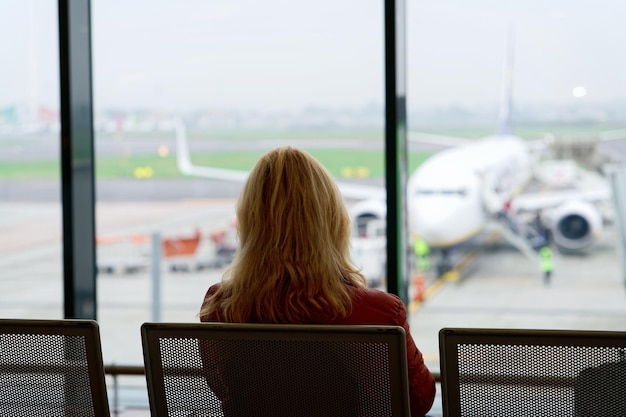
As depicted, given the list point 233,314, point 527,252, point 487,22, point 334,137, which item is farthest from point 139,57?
point 233,314

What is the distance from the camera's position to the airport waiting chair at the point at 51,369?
131 centimetres

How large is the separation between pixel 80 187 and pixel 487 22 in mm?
1991

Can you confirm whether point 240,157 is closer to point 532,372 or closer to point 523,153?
point 523,153

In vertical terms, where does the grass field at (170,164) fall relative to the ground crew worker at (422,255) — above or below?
above

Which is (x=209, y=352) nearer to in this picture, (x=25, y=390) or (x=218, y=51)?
(x=25, y=390)

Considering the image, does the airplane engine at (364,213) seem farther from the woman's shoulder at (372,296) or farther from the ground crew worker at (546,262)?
the woman's shoulder at (372,296)

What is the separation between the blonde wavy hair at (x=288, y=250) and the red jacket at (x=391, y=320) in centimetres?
2

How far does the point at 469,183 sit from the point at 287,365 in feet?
12.7

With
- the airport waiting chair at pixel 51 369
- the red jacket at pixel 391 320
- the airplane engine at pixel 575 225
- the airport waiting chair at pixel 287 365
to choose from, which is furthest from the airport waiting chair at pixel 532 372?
the airplane engine at pixel 575 225

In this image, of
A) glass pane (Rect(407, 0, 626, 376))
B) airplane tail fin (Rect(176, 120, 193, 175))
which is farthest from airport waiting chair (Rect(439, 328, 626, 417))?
airplane tail fin (Rect(176, 120, 193, 175))

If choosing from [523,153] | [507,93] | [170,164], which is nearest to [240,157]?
[170,164]

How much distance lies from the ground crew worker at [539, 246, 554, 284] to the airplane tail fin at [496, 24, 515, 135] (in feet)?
2.20

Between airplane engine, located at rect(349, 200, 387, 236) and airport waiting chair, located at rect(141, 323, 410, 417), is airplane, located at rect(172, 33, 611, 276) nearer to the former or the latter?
airplane engine, located at rect(349, 200, 387, 236)

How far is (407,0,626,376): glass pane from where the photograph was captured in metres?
3.45
